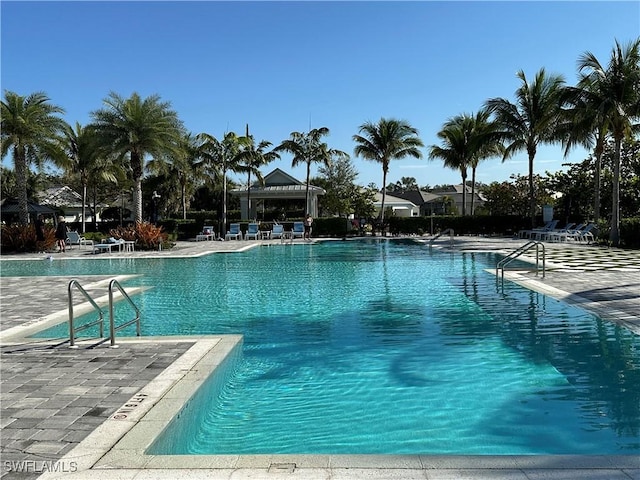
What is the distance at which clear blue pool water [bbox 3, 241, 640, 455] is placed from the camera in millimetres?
4492

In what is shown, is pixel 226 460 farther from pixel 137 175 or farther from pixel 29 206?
pixel 29 206

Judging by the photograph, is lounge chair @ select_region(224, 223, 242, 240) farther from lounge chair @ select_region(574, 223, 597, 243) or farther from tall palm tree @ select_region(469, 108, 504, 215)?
lounge chair @ select_region(574, 223, 597, 243)

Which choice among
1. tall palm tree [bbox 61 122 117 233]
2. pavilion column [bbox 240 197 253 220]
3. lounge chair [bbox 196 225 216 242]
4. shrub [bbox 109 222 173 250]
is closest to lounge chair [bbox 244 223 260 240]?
lounge chair [bbox 196 225 216 242]

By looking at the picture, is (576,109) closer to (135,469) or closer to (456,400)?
(456,400)

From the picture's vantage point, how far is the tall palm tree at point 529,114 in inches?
1162

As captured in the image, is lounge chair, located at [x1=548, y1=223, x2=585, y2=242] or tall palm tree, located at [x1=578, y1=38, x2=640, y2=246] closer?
tall palm tree, located at [x1=578, y1=38, x2=640, y2=246]

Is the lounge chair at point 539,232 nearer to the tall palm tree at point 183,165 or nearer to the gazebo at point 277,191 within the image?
the gazebo at point 277,191

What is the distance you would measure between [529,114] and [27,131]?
84.7 ft

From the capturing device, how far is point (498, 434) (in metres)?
4.53

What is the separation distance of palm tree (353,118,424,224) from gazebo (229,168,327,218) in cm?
491

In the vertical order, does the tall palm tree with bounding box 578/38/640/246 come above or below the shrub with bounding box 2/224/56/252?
above

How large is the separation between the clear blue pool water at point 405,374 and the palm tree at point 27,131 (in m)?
16.9

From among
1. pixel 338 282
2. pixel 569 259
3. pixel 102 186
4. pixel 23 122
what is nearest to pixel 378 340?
pixel 338 282

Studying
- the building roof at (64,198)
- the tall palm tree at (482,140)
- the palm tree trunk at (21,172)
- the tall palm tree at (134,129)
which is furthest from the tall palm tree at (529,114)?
the building roof at (64,198)
